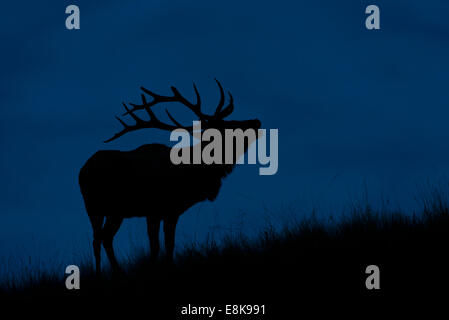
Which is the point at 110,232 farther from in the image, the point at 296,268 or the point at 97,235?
the point at 296,268

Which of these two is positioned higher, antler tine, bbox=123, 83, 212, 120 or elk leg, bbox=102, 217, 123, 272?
antler tine, bbox=123, 83, 212, 120

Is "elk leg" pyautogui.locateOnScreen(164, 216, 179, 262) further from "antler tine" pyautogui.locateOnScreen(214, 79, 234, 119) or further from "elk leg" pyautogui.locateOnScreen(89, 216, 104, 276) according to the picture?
"antler tine" pyautogui.locateOnScreen(214, 79, 234, 119)

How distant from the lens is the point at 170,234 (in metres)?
8.04

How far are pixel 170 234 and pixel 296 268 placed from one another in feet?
8.22

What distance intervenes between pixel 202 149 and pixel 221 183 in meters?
0.58

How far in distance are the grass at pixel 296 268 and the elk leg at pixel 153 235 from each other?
437mm

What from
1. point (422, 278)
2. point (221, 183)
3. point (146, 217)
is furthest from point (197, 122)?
point (422, 278)

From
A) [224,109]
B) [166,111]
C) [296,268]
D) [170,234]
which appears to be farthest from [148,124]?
[296,268]

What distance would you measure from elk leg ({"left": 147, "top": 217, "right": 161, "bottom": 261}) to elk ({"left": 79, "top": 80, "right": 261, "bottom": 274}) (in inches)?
1.0

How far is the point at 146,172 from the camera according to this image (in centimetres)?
903

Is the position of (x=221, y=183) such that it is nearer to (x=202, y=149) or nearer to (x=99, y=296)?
(x=202, y=149)
